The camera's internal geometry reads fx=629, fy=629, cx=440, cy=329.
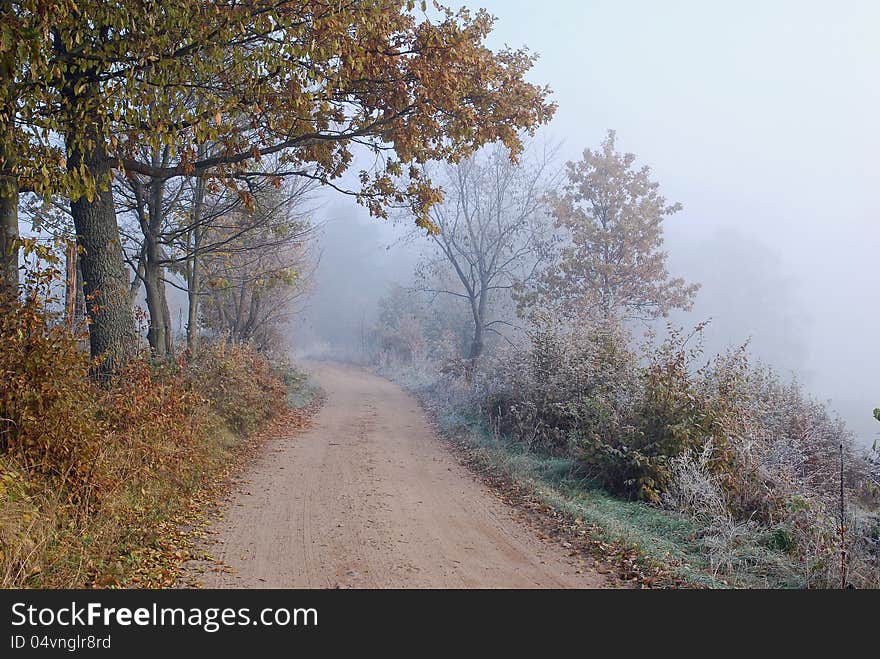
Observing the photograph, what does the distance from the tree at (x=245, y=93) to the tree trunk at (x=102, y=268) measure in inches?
0.7

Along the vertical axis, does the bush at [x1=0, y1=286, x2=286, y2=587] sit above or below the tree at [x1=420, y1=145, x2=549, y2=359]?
below

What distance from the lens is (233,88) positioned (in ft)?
29.8

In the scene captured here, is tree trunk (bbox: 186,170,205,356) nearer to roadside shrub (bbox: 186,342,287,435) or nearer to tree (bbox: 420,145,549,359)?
roadside shrub (bbox: 186,342,287,435)

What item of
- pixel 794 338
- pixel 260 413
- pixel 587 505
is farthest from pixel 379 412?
A: pixel 794 338

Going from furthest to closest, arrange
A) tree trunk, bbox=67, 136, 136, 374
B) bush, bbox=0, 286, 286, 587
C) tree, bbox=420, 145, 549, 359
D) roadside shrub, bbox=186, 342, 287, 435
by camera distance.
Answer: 1. tree, bbox=420, 145, 549, 359
2. roadside shrub, bbox=186, 342, 287, 435
3. tree trunk, bbox=67, 136, 136, 374
4. bush, bbox=0, 286, 286, 587

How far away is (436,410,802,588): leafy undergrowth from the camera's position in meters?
6.27

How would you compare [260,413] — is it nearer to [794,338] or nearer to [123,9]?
[123,9]

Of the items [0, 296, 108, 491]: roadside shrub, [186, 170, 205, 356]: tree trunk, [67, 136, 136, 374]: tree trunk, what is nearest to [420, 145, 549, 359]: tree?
[186, 170, 205, 356]: tree trunk

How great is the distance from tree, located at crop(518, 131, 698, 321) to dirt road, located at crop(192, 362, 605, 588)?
16.1 m

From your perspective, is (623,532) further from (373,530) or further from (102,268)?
(102,268)

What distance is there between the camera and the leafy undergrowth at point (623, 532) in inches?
247

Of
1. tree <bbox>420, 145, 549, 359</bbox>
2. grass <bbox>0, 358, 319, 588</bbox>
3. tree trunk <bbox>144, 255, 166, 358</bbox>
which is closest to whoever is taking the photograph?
grass <bbox>0, 358, 319, 588</bbox>

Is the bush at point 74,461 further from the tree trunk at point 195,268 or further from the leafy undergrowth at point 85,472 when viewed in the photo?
the tree trunk at point 195,268

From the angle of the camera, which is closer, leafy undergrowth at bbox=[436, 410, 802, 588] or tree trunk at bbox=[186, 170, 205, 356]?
leafy undergrowth at bbox=[436, 410, 802, 588]
